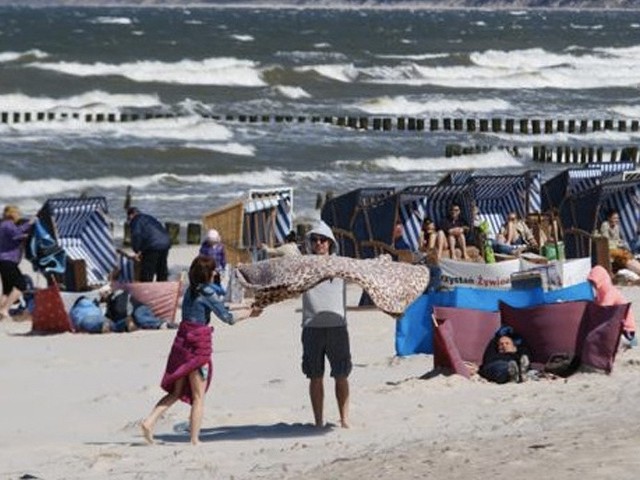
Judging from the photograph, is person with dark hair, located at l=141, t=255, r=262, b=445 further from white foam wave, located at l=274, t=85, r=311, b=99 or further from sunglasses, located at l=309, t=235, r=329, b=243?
white foam wave, located at l=274, t=85, r=311, b=99

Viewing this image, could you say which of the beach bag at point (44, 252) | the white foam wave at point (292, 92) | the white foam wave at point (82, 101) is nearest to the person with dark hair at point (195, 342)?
the beach bag at point (44, 252)

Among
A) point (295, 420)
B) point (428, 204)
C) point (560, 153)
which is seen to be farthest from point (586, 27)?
point (295, 420)

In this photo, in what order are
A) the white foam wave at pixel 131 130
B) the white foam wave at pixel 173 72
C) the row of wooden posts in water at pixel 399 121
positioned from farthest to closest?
the white foam wave at pixel 173 72 → the row of wooden posts in water at pixel 399 121 → the white foam wave at pixel 131 130

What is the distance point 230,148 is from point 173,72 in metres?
30.0

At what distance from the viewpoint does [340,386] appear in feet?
39.3

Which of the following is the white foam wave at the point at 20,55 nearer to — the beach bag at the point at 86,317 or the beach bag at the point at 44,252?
the beach bag at the point at 44,252

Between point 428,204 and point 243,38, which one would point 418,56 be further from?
point 428,204

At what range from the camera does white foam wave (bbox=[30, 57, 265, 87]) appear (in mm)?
67000

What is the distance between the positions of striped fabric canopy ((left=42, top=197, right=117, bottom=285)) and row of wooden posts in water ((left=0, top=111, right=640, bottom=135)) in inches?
1050

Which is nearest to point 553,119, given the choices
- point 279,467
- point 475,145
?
point 475,145

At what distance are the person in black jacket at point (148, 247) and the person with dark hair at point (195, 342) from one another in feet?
24.9

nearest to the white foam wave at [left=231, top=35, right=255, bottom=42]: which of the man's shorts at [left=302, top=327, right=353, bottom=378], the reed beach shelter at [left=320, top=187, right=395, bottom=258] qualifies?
the reed beach shelter at [left=320, top=187, right=395, bottom=258]

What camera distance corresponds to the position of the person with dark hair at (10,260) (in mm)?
18531

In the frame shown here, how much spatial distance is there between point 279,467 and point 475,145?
103 ft
